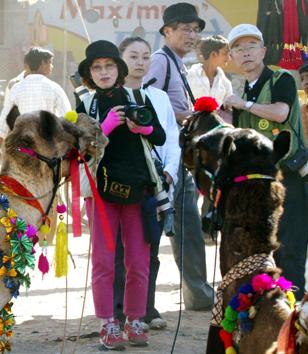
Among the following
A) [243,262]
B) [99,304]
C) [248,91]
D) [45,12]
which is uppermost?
[45,12]

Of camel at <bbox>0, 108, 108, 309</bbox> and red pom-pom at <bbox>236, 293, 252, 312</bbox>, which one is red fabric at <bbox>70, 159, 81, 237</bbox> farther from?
red pom-pom at <bbox>236, 293, 252, 312</bbox>

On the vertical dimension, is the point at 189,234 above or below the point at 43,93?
below

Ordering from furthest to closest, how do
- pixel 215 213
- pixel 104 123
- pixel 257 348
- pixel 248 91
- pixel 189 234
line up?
Answer: pixel 189 234
pixel 248 91
pixel 104 123
pixel 215 213
pixel 257 348

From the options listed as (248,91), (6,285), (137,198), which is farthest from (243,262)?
(248,91)

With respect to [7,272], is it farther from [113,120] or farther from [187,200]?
[187,200]

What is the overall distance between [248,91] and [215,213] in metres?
2.79

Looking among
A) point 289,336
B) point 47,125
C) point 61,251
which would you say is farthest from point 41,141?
point 289,336

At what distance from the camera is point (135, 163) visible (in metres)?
7.13

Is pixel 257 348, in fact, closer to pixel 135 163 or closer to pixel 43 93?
pixel 135 163

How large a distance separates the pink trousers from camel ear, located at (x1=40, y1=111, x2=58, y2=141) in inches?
57.9

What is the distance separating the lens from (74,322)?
27.6 feet

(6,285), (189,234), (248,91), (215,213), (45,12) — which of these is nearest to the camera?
(215,213)

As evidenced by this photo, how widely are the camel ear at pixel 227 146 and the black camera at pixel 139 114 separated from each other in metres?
2.08

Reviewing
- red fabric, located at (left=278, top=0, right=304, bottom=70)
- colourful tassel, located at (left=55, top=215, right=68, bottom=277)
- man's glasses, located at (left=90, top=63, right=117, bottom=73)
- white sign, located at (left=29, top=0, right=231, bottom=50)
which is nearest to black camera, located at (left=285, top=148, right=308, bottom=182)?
man's glasses, located at (left=90, top=63, right=117, bottom=73)
